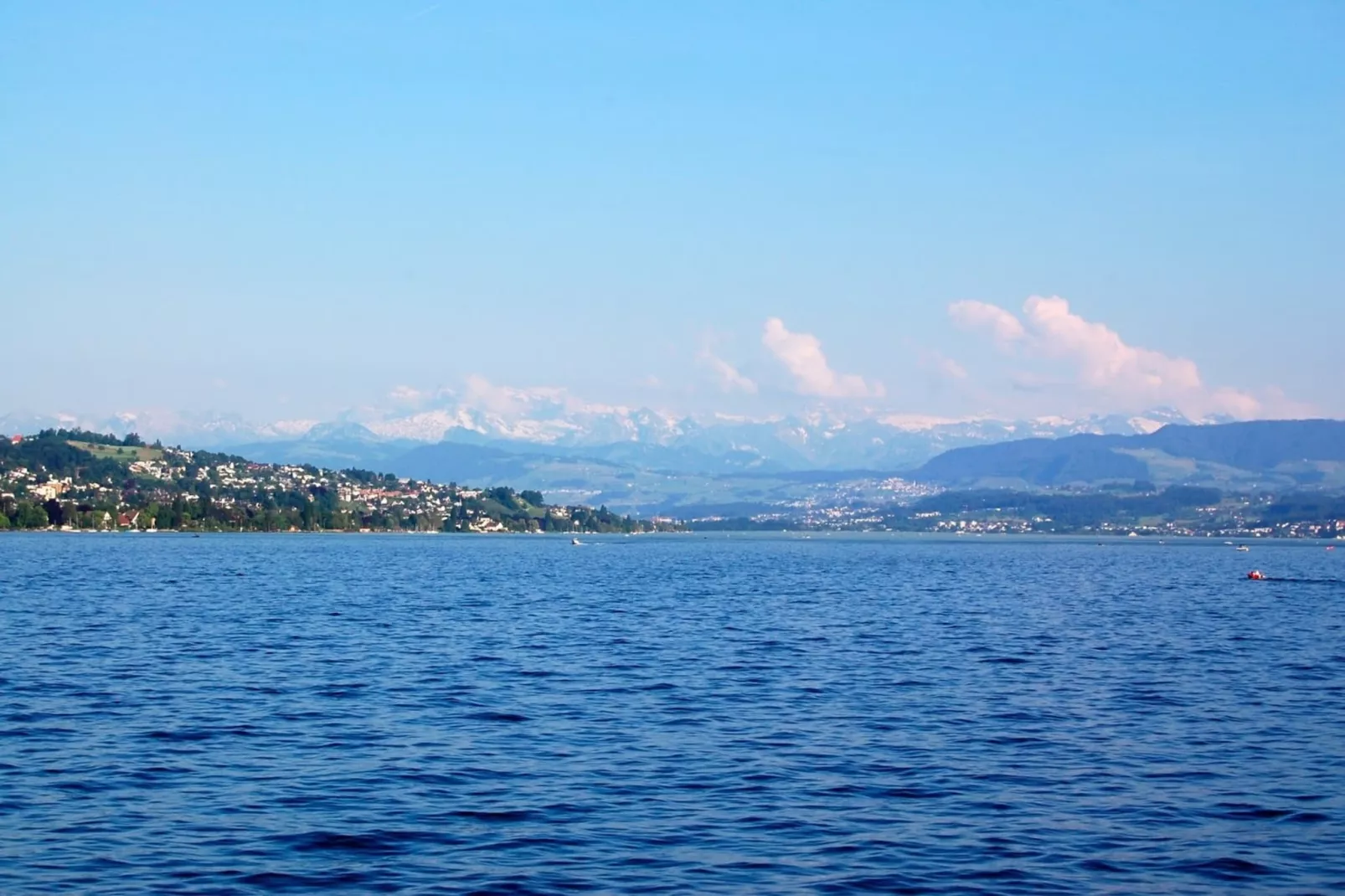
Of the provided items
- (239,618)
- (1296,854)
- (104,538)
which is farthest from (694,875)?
(104,538)

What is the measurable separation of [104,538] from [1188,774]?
183m

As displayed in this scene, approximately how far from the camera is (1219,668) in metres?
47.3

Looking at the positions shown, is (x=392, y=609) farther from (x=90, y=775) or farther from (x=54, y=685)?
(x=90, y=775)

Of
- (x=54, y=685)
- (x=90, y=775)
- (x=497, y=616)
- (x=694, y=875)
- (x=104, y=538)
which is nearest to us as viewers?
(x=694, y=875)

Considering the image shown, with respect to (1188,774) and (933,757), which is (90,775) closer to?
(933,757)

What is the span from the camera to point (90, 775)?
2725 cm

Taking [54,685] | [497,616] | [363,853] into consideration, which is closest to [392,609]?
[497,616]

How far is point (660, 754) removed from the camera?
3022 centimetres

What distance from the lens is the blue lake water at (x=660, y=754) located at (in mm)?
21891

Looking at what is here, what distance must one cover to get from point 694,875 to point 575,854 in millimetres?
2006

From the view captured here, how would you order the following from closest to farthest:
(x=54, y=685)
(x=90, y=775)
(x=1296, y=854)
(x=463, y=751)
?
(x=1296, y=854) < (x=90, y=775) < (x=463, y=751) < (x=54, y=685)

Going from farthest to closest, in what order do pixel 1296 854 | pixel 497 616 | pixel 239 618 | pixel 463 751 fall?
pixel 497 616 → pixel 239 618 → pixel 463 751 → pixel 1296 854

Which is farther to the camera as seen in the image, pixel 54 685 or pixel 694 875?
pixel 54 685

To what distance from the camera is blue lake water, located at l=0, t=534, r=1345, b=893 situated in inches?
862
